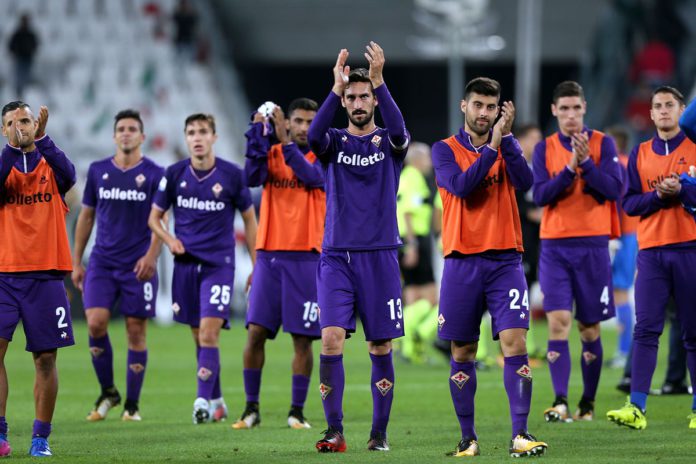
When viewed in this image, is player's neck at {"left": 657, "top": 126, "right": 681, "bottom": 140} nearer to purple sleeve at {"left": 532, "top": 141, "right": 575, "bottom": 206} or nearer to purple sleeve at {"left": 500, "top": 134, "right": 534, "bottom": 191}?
purple sleeve at {"left": 532, "top": 141, "right": 575, "bottom": 206}

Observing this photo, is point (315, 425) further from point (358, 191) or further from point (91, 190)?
point (91, 190)

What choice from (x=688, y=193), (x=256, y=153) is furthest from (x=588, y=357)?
(x=256, y=153)

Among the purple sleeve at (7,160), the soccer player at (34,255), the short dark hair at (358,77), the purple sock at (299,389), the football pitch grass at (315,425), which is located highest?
the short dark hair at (358,77)

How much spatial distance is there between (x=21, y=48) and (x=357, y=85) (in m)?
23.4

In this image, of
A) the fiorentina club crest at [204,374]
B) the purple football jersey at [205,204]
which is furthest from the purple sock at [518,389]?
the purple football jersey at [205,204]

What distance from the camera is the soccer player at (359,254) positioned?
8.60 meters

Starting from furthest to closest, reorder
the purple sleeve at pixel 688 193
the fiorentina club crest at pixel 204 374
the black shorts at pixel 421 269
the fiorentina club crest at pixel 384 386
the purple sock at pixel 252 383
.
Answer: the black shorts at pixel 421 269, the fiorentina club crest at pixel 204 374, the purple sock at pixel 252 383, the purple sleeve at pixel 688 193, the fiorentina club crest at pixel 384 386

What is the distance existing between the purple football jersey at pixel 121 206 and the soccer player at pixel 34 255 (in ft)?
8.03

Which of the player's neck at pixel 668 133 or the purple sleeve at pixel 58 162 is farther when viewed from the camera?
the player's neck at pixel 668 133

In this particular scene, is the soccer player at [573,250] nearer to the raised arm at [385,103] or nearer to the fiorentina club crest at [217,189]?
the raised arm at [385,103]

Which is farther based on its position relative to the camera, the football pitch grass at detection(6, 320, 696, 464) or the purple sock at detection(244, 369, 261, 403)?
the purple sock at detection(244, 369, 261, 403)

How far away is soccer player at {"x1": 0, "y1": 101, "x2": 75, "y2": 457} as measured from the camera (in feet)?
28.4

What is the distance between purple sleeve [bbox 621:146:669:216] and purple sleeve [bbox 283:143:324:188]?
228 cm

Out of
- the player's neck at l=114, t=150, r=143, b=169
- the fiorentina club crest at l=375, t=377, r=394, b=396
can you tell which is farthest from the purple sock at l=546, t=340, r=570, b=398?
the player's neck at l=114, t=150, r=143, b=169
